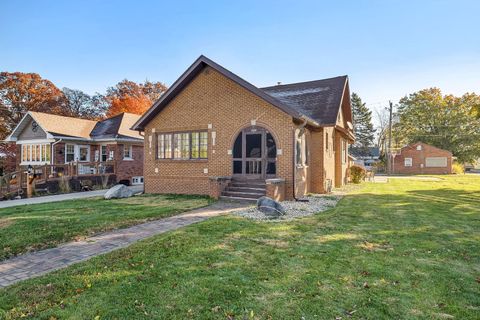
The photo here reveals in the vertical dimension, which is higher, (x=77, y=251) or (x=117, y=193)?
(x=117, y=193)

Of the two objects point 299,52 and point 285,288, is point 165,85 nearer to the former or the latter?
point 299,52

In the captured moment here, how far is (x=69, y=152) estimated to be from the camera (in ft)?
68.1

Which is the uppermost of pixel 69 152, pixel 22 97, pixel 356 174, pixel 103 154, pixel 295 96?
pixel 22 97

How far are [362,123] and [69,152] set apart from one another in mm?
54646

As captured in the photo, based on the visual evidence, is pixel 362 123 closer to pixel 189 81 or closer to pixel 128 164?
pixel 128 164

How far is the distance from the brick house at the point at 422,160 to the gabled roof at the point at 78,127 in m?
38.8

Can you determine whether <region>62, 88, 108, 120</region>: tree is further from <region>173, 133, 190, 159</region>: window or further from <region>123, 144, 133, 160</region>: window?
<region>173, 133, 190, 159</region>: window

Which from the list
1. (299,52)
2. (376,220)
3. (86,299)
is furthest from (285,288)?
(299,52)

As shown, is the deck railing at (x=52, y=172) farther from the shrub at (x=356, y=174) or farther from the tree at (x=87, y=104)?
the tree at (x=87, y=104)

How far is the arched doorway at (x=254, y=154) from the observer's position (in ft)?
39.4

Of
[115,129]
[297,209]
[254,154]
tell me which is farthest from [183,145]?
[115,129]

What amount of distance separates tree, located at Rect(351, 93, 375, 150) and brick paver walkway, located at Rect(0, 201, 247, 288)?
57.8 metres

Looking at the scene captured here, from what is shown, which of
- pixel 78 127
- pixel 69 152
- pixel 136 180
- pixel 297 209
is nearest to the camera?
pixel 297 209

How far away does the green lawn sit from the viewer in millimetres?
3258
